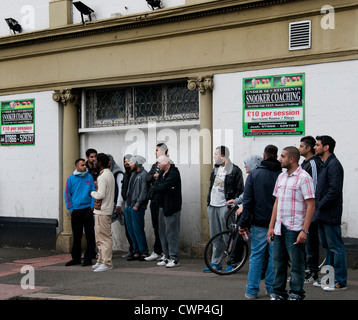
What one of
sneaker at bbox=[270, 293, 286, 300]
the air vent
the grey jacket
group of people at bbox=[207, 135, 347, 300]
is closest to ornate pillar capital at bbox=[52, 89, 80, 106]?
the grey jacket

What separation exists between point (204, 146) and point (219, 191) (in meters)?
1.76

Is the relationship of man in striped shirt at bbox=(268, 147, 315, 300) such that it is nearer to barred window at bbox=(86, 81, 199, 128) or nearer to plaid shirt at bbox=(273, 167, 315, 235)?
plaid shirt at bbox=(273, 167, 315, 235)

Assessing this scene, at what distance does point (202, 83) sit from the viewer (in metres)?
10.8

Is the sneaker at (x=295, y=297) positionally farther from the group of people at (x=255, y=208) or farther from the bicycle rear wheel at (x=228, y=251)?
the bicycle rear wheel at (x=228, y=251)

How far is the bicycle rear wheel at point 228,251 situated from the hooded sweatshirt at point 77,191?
266 centimetres

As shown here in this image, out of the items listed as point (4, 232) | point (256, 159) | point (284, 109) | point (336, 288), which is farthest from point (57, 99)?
point (336, 288)

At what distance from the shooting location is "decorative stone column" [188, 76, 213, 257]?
426 inches

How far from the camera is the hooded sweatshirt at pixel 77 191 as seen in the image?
1039cm

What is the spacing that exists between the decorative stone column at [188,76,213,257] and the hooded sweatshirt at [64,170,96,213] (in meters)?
2.12

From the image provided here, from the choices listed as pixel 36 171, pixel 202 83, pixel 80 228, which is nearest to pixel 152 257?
pixel 80 228

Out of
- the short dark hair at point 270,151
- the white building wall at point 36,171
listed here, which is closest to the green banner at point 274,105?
the short dark hair at point 270,151

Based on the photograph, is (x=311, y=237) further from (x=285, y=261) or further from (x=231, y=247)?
(x=285, y=261)
